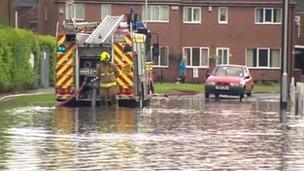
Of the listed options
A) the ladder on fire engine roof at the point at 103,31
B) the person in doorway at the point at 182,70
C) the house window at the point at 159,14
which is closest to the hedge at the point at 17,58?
the ladder on fire engine roof at the point at 103,31

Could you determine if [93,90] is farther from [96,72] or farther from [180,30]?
[180,30]

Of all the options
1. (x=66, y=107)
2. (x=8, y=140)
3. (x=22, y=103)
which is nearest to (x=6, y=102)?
(x=22, y=103)

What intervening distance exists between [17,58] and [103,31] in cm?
1016

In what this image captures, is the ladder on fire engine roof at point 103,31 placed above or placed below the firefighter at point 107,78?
above

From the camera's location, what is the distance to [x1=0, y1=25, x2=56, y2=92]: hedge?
1420 inches

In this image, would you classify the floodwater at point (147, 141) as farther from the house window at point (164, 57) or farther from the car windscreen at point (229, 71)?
the house window at point (164, 57)

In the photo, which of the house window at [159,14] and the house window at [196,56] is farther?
the house window at [196,56]

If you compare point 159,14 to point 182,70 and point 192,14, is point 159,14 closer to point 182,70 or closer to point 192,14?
point 192,14

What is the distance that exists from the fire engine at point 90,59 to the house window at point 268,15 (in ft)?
122

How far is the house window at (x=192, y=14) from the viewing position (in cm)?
6581

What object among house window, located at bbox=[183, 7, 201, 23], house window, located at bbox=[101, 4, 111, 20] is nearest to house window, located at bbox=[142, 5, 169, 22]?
house window, located at bbox=[183, 7, 201, 23]

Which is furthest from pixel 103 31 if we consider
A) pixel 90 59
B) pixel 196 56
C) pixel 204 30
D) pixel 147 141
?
pixel 196 56

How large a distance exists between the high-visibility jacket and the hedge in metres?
8.50

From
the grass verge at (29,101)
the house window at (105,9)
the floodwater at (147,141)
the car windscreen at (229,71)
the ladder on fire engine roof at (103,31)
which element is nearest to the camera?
the floodwater at (147,141)
